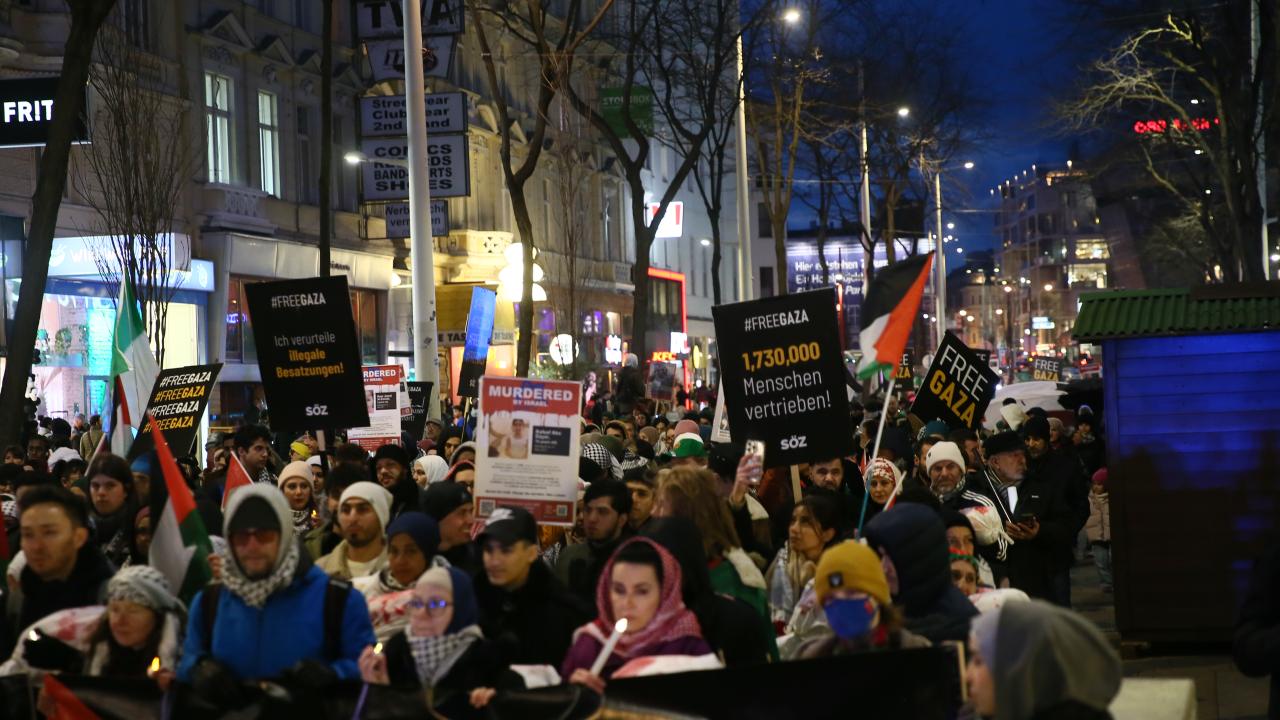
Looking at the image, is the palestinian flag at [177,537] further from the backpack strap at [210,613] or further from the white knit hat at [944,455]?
the white knit hat at [944,455]

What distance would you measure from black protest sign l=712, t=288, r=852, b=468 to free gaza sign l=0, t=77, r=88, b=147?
8309 millimetres

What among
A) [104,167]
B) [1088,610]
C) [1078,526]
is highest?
[104,167]

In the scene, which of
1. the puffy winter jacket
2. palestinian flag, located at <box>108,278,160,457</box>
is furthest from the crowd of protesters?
the puffy winter jacket

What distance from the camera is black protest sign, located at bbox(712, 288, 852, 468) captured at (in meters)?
10.3

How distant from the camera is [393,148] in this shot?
27.2 metres

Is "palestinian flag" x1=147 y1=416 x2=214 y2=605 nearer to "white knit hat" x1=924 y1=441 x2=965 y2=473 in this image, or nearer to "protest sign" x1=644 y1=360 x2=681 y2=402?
"white knit hat" x1=924 y1=441 x2=965 y2=473

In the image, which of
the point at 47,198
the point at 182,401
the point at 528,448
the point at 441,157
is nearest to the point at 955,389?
the point at 182,401

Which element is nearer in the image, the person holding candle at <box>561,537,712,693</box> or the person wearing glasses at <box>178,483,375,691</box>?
the person wearing glasses at <box>178,483,375,691</box>

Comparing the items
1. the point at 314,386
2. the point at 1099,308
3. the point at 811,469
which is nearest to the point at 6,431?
the point at 314,386

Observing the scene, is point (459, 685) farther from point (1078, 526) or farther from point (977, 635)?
point (1078, 526)

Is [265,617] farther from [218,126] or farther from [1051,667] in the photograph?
[218,126]

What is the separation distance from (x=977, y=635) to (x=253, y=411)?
23.8 meters

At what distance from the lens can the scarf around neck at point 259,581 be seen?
5.82 m

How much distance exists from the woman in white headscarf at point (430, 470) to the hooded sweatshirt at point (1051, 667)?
27.1 feet
